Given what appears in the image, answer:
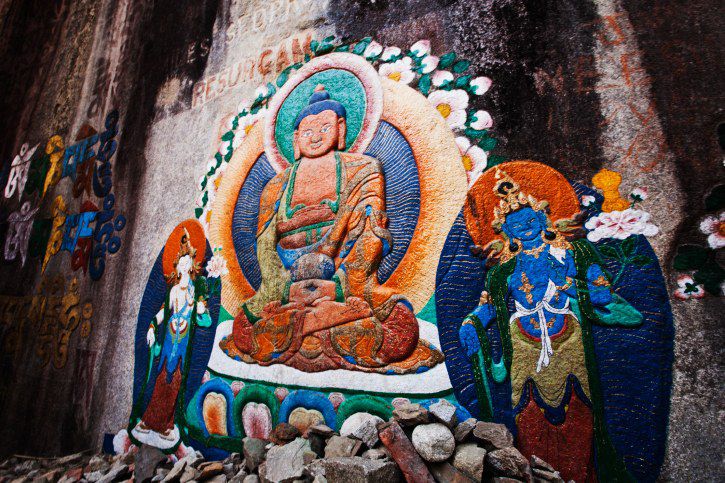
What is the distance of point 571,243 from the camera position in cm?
226

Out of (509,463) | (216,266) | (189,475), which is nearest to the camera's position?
(509,463)

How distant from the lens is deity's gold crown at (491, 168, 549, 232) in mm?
2426

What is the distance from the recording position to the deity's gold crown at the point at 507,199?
2426 mm

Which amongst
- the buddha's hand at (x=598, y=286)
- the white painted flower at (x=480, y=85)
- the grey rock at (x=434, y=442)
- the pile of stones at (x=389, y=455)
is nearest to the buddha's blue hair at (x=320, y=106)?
the white painted flower at (x=480, y=85)

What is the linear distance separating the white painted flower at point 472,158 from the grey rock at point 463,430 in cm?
124

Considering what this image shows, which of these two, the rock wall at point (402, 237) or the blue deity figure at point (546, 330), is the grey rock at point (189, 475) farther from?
the blue deity figure at point (546, 330)

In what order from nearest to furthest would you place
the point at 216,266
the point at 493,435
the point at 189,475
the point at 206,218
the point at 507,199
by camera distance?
the point at 493,435
the point at 507,199
the point at 189,475
the point at 216,266
the point at 206,218

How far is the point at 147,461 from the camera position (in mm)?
3176

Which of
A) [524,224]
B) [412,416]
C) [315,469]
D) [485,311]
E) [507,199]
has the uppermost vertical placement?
[507,199]

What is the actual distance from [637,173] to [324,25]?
250cm

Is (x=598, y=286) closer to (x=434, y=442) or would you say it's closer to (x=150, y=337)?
(x=434, y=442)

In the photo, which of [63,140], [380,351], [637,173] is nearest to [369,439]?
[380,351]

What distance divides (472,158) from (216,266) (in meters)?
2.02

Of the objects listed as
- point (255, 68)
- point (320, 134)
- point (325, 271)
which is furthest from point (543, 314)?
point (255, 68)
